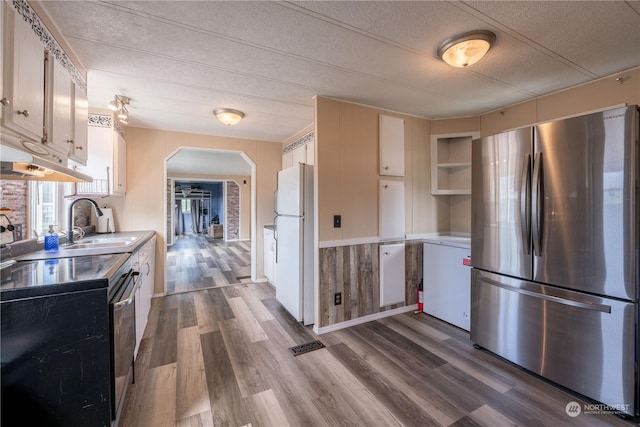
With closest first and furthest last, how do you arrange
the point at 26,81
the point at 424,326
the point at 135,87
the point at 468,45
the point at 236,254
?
A: the point at 26,81, the point at 468,45, the point at 135,87, the point at 424,326, the point at 236,254

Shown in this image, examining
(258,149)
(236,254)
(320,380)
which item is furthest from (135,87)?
(236,254)

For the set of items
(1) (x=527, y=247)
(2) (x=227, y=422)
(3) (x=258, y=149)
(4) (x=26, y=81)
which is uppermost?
(3) (x=258, y=149)

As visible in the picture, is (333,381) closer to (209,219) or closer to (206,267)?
(206,267)

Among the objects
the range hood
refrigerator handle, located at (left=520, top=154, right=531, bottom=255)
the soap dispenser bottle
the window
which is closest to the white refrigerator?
the range hood

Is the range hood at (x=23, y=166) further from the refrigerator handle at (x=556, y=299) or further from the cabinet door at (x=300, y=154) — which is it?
the refrigerator handle at (x=556, y=299)

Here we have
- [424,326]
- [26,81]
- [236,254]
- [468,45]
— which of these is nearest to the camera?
[26,81]

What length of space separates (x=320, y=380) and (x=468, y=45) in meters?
2.57

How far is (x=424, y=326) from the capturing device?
2859 millimetres

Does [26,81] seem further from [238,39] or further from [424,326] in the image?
[424,326]

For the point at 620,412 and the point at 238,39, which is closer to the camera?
the point at 620,412

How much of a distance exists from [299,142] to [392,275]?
2347mm

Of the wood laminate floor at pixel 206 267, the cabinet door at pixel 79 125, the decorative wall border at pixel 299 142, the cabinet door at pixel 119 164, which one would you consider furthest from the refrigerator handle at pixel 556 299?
the cabinet door at pixel 119 164

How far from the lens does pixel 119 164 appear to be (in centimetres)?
315

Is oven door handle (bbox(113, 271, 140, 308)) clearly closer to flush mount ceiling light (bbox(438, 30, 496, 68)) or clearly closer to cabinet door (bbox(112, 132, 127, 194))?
cabinet door (bbox(112, 132, 127, 194))
